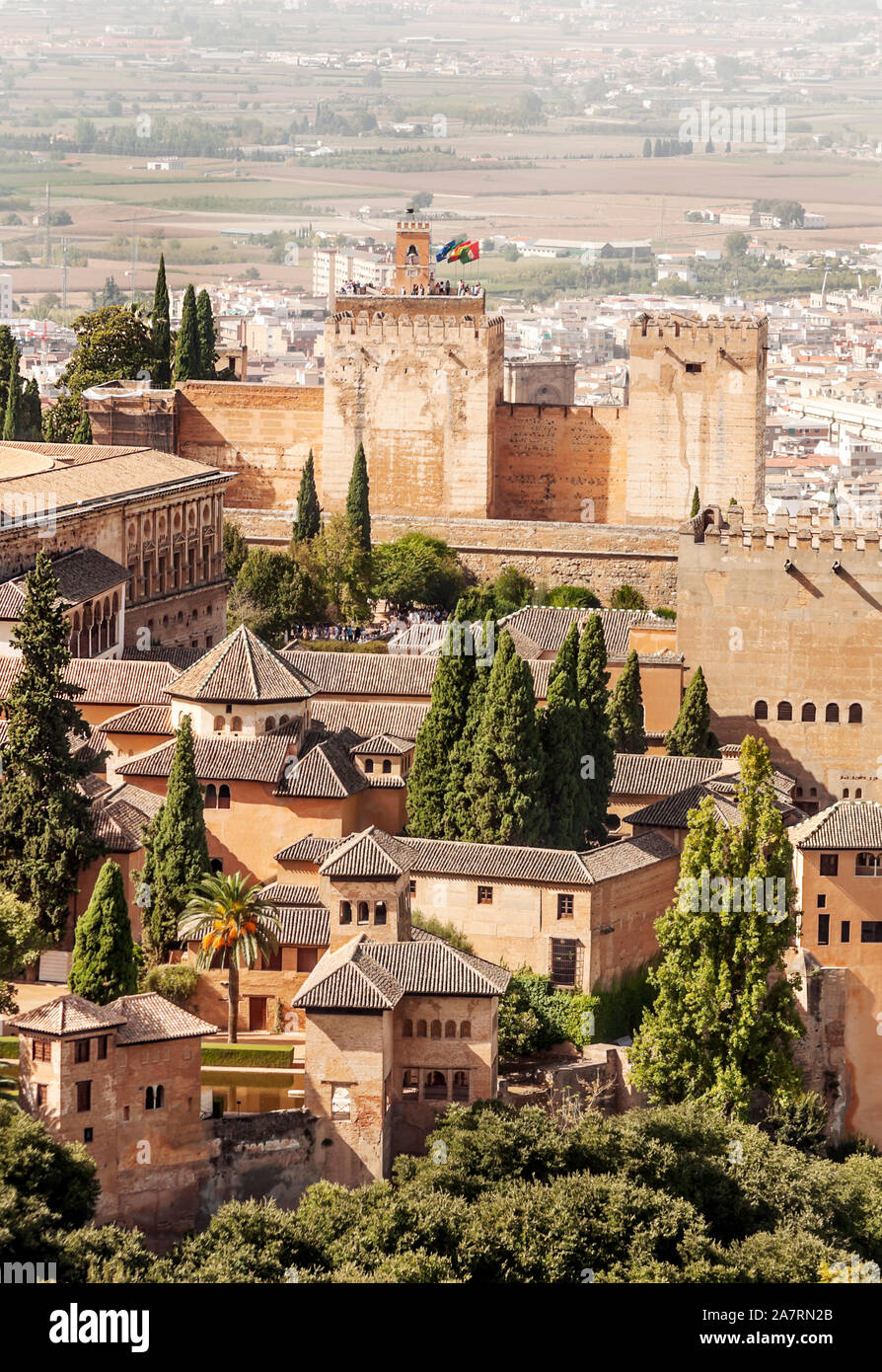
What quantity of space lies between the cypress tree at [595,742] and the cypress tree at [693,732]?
1691 mm

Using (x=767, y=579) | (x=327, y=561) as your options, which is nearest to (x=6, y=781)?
(x=767, y=579)

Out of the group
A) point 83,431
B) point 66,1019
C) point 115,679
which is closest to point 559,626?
point 115,679

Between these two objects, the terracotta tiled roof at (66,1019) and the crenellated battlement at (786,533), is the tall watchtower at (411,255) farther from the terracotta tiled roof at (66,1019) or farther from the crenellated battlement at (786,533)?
the terracotta tiled roof at (66,1019)

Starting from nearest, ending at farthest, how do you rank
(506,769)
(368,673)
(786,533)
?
(506,769) → (368,673) → (786,533)

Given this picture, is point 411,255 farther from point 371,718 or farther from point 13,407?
point 371,718

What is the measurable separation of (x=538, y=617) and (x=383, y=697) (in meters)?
7.18

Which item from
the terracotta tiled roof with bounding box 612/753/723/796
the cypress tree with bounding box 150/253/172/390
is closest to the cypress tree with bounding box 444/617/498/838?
the terracotta tiled roof with bounding box 612/753/723/796

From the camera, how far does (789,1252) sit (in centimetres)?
3422

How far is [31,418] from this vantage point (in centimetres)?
6850

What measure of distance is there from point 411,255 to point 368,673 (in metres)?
28.4

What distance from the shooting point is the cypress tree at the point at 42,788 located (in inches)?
1548

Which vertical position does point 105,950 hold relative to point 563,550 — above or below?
below

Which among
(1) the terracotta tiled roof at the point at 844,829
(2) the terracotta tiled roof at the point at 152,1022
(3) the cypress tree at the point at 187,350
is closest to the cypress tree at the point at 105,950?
(2) the terracotta tiled roof at the point at 152,1022
